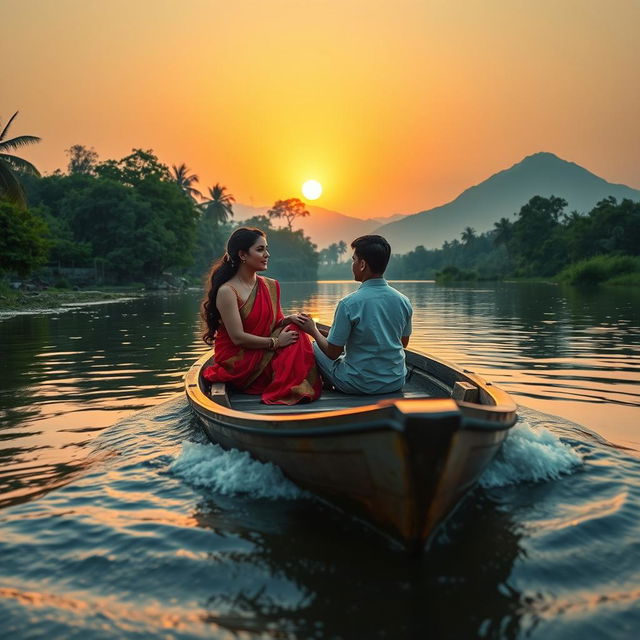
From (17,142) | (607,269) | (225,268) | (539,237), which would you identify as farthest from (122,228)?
(539,237)

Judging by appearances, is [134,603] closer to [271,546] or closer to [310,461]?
[271,546]

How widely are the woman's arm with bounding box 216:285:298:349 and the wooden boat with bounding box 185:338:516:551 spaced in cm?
121

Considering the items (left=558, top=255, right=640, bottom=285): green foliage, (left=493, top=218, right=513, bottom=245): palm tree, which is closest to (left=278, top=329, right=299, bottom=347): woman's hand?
(left=558, top=255, right=640, bottom=285): green foliage

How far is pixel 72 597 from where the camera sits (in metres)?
2.55

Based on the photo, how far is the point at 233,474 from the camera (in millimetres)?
3838

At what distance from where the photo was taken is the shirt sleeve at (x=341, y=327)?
4172 mm

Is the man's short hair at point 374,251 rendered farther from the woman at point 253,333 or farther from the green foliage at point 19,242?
A: the green foliage at point 19,242

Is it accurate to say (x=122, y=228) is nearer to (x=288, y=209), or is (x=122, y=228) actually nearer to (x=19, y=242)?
(x=19, y=242)

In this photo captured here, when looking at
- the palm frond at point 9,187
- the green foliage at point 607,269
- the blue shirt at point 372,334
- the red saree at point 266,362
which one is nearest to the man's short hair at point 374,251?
the blue shirt at point 372,334

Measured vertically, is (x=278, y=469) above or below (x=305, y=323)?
below

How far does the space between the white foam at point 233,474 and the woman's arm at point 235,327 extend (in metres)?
1.02

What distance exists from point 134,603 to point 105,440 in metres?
2.87

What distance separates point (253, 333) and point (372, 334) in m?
1.37

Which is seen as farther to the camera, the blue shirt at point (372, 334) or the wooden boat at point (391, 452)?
the blue shirt at point (372, 334)
